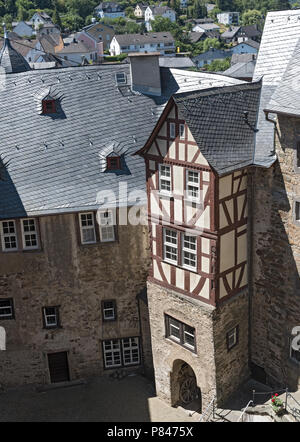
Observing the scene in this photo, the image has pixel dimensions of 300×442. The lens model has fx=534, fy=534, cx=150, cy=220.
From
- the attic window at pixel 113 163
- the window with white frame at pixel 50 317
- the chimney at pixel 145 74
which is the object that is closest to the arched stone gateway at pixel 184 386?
the window with white frame at pixel 50 317

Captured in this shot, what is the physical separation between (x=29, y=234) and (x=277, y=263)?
446 inches

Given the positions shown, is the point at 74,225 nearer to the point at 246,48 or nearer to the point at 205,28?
the point at 246,48

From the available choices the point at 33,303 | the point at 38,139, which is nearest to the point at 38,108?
the point at 38,139

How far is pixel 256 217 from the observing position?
2305 centimetres

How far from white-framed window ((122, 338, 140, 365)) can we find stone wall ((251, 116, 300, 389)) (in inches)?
245

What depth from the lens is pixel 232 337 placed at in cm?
2406

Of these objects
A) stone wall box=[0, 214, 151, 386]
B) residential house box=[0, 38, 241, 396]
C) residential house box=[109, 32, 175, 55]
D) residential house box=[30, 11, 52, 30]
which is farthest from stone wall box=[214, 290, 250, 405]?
residential house box=[30, 11, 52, 30]

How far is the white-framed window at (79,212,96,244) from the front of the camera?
25094 millimetres

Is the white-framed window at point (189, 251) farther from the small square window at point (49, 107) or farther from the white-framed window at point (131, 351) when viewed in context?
the small square window at point (49, 107)

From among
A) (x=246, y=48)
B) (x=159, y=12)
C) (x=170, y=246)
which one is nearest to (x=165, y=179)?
(x=170, y=246)

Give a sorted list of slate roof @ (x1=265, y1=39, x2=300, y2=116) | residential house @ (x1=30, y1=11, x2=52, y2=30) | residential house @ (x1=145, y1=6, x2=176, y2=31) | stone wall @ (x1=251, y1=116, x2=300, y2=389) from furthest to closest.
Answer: residential house @ (x1=145, y1=6, x2=176, y2=31) < residential house @ (x1=30, y1=11, x2=52, y2=30) < stone wall @ (x1=251, y1=116, x2=300, y2=389) < slate roof @ (x1=265, y1=39, x2=300, y2=116)

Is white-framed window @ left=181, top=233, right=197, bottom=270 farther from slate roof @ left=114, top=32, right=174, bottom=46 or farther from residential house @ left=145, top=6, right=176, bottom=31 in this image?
residential house @ left=145, top=6, right=176, bottom=31

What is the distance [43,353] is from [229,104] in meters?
15.2

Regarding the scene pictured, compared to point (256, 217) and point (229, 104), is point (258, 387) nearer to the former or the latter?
point (256, 217)
